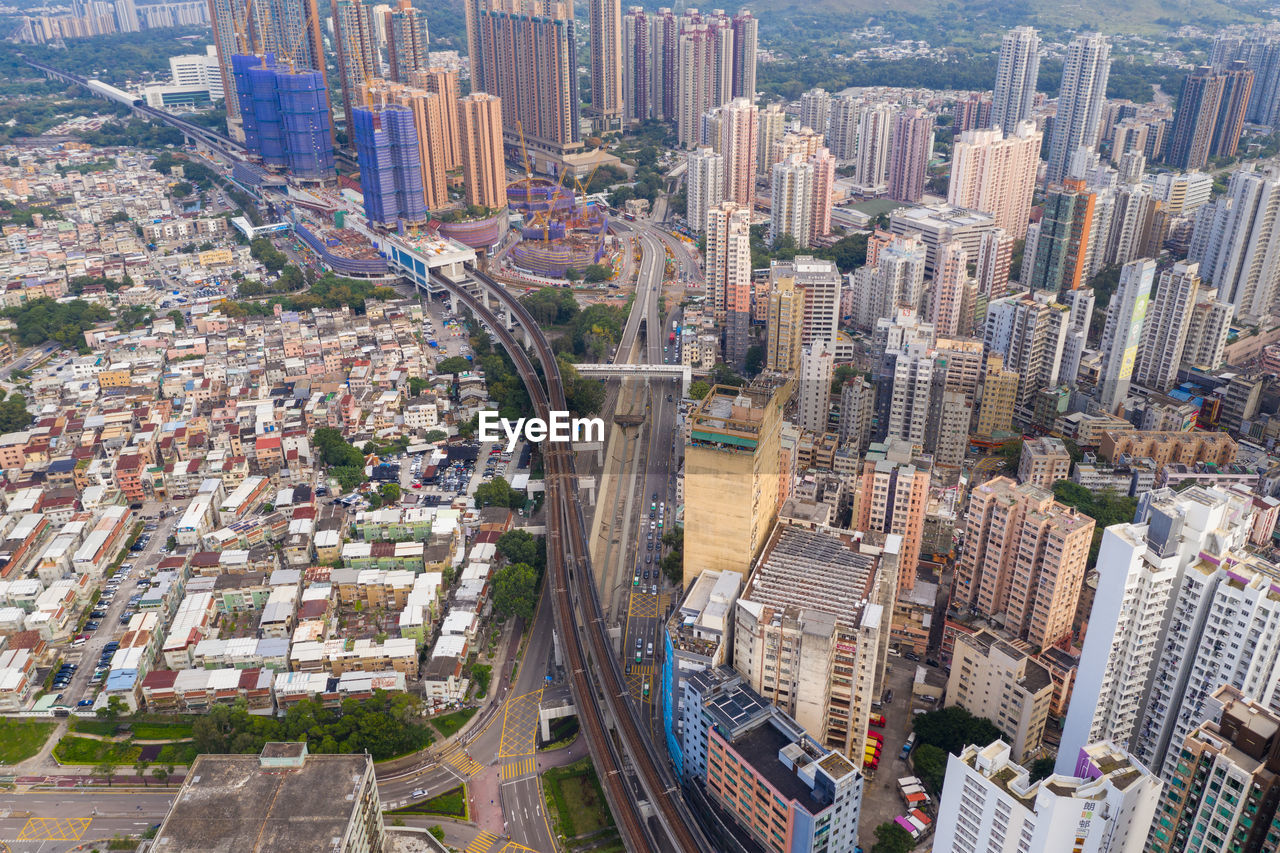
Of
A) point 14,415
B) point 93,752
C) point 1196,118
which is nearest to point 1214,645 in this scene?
point 93,752

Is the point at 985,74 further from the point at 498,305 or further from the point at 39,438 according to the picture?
the point at 39,438

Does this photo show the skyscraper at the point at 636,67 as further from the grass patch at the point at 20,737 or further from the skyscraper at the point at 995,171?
the grass patch at the point at 20,737

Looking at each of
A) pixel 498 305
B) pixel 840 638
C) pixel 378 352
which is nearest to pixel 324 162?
pixel 498 305

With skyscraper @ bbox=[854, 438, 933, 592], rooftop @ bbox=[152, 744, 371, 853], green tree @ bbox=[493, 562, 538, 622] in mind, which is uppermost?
skyscraper @ bbox=[854, 438, 933, 592]

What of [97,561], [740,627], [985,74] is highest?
[985,74]

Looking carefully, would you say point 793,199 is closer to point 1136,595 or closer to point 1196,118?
point 1196,118

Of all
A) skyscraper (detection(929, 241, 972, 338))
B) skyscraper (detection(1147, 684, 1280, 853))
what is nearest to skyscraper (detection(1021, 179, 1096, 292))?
skyscraper (detection(929, 241, 972, 338))

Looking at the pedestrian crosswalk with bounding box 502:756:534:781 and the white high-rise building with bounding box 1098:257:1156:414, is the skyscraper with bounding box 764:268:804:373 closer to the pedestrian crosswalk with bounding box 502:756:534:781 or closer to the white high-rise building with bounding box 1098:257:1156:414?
the white high-rise building with bounding box 1098:257:1156:414
